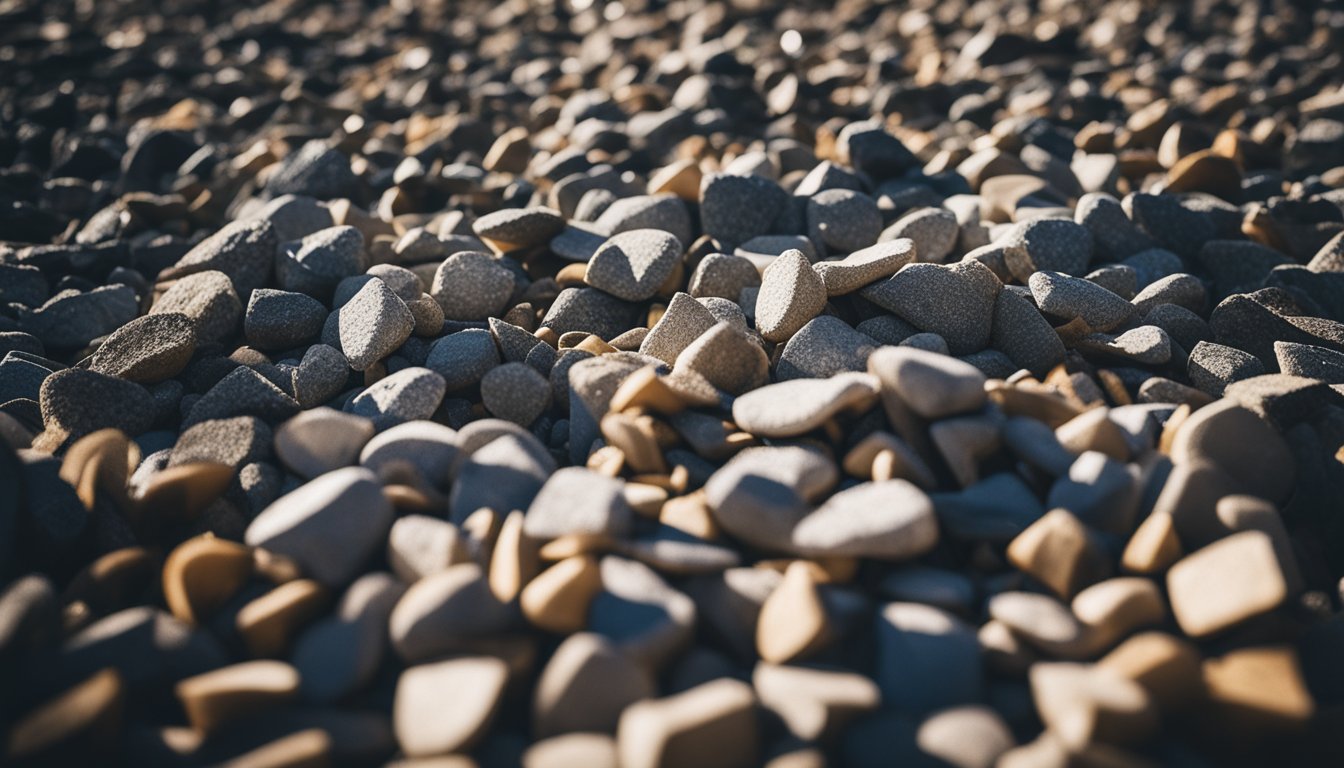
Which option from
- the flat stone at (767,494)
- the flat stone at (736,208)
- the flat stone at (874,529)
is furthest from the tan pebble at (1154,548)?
the flat stone at (736,208)

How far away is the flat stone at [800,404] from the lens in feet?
4.11

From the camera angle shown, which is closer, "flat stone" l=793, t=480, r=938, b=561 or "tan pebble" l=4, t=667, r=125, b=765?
"tan pebble" l=4, t=667, r=125, b=765

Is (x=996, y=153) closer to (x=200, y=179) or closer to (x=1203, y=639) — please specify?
(x=1203, y=639)

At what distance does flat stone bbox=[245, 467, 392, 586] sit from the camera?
3.70ft

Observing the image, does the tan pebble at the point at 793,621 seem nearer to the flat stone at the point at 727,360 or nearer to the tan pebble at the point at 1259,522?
the flat stone at the point at 727,360

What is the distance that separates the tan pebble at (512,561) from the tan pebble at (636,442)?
0.21m

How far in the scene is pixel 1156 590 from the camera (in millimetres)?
1044

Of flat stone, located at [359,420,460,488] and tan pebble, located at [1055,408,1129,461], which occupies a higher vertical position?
flat stone, located at [359,420,460,488]

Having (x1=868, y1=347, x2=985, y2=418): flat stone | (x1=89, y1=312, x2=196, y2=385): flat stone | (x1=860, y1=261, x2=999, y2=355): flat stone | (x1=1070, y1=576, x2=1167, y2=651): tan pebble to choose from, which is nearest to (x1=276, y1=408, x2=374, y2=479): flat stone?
(x1=89, y1=312, x2=196, y2=385): flat stone

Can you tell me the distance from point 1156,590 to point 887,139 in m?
1.65

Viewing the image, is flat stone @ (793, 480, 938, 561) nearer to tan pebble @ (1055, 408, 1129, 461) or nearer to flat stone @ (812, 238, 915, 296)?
tan pebble @ (1055, 408, 1129, 461)

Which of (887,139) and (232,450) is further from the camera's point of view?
(887,139)

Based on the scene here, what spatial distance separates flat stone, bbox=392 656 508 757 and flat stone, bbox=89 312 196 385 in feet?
2.97

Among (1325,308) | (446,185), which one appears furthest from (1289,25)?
(446,185)
